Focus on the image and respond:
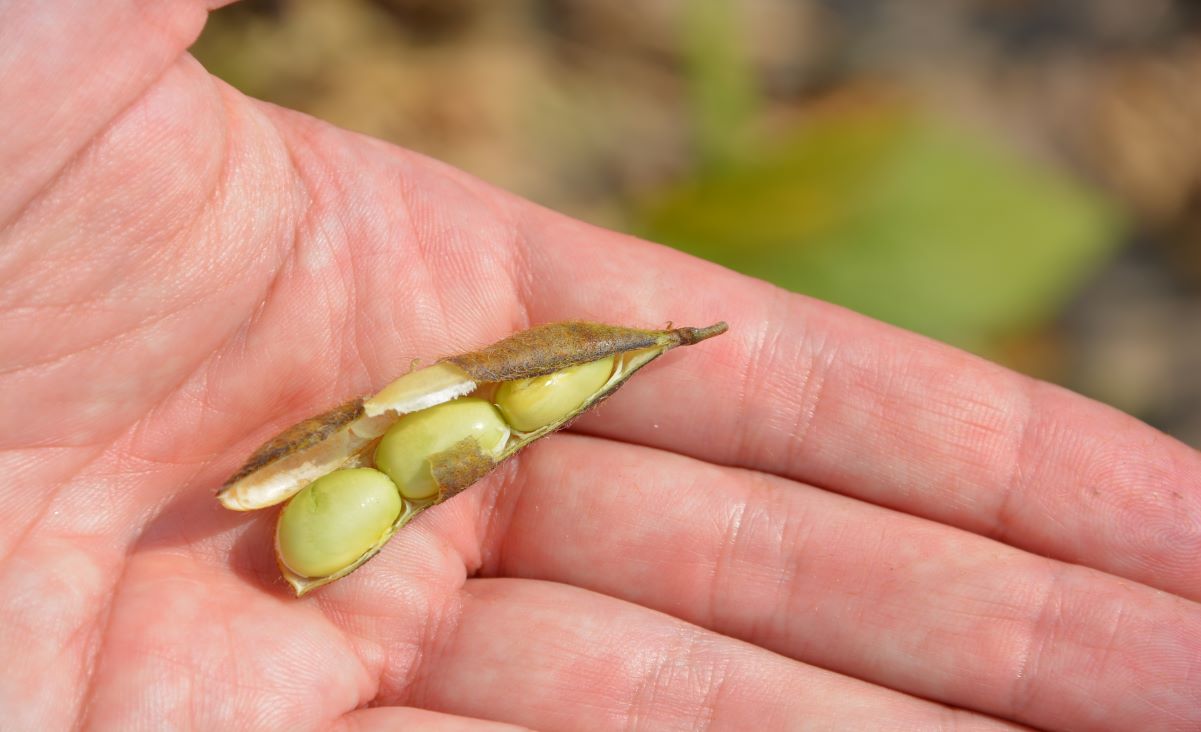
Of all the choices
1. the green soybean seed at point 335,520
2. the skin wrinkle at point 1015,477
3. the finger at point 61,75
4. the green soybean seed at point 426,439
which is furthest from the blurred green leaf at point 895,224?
the finger at point 61,75

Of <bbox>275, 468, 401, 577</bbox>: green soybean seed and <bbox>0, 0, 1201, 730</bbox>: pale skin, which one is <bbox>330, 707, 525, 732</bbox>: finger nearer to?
<bbox>0, 0, 1201, 730</bbox>: pale skin

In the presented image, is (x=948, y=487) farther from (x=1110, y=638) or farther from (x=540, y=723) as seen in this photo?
(x=540, y=723)

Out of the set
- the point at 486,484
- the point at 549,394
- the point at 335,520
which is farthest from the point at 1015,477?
the point at 335,520

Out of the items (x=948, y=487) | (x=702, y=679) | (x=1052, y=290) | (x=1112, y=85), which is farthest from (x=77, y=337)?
(x=1112, y=85)

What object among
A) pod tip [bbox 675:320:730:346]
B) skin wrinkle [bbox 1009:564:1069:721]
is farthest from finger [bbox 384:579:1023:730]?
pod tip [bbox 675:320:730:346]

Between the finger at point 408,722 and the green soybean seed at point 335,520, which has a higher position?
the green soybean seed at point 335,520

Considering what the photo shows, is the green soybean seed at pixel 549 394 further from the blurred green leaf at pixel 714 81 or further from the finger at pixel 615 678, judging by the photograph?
the blurred green leaf at pixel 714 81

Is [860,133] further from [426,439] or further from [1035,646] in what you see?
[426,439]
